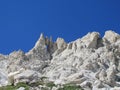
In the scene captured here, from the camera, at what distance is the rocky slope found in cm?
9054

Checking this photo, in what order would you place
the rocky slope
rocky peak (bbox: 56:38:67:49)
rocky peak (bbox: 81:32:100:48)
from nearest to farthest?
the rocky slope → rocky peak (bbox: 81:32:100:48) → rocky peak (bbox: 56:38:67:49)

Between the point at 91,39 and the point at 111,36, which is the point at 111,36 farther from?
the point at 91,39

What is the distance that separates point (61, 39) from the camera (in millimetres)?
113875

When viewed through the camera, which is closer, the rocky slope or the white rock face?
the rocky slope

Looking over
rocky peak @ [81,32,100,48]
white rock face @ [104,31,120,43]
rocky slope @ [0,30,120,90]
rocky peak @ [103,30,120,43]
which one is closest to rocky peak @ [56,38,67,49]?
rocky slope @ [0,30,120,90]

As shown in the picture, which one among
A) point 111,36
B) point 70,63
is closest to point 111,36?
point 111,36

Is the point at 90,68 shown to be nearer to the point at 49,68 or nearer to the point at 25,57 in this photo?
the point at 49,68

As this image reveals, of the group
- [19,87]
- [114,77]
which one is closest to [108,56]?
[114,77]

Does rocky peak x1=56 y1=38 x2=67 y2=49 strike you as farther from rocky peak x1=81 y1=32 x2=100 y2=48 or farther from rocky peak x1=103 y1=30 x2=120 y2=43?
rocky peak x1=103 y1=30 x2=120 y2=43

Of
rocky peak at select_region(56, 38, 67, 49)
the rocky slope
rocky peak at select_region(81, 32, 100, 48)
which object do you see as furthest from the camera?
rocky peak at select_region(56, 38, 67, 49)

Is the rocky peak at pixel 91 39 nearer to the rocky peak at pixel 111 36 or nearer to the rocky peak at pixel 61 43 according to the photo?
the rocky peak at pixel 111 36

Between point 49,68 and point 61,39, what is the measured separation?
16.4 m

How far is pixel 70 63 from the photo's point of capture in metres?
100

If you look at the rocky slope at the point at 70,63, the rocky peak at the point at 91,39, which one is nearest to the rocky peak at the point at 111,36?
the rocky slope at the point at 70,63
